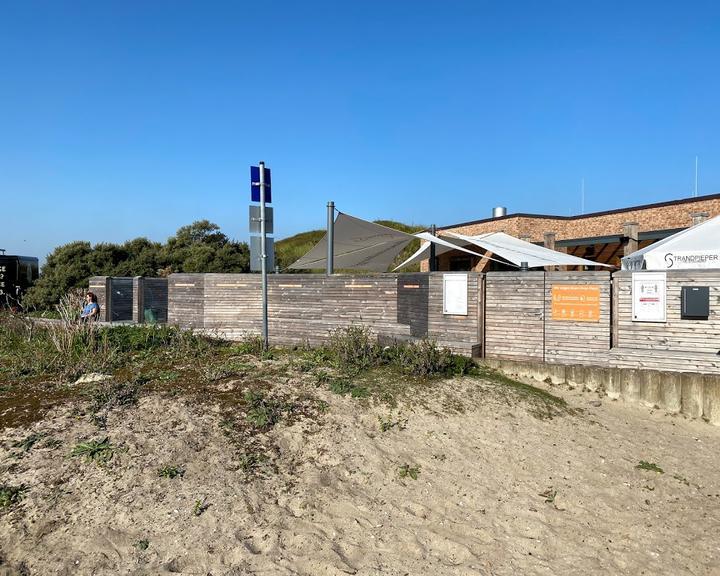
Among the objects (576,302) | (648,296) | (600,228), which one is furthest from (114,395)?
(600,228)

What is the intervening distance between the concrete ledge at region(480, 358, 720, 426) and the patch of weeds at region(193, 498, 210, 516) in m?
5.60

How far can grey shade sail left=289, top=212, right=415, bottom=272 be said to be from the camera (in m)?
12.9

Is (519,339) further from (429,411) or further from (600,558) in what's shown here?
(600,558)

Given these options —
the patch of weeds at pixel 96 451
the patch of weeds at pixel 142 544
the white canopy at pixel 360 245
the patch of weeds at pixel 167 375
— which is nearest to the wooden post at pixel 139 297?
the white canopy at pixel 360 245

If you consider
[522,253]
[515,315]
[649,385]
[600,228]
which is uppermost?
[600,228]

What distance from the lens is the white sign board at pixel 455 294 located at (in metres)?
8.66

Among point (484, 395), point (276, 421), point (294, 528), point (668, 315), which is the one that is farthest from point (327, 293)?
point (294, 528)

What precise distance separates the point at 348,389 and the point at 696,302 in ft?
16.1

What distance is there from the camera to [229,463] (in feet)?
15.3

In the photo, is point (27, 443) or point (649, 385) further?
point (649, 385)

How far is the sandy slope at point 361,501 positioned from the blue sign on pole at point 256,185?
395cm

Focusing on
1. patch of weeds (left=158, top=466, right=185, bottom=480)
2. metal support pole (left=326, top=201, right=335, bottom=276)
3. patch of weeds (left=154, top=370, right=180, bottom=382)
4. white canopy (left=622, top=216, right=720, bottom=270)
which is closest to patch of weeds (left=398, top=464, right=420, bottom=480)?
patch of weeds (left=158, top=466, right=185, bottom=480)

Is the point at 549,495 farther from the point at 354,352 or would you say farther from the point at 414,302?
the point at 414,302

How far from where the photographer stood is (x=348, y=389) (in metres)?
6.51
